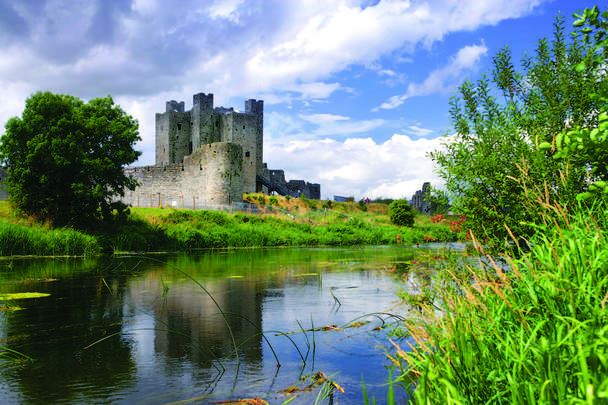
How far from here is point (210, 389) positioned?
3574 millimetres

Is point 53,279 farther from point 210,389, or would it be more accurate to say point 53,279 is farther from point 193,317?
point 210,389

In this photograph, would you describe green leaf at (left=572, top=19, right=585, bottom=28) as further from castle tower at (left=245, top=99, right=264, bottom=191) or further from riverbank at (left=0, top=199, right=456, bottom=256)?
castle tower at (left=245, top=99, right=264, bottom=191)

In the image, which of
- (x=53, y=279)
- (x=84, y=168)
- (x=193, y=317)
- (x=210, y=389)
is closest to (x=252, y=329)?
(x=193, y=317)

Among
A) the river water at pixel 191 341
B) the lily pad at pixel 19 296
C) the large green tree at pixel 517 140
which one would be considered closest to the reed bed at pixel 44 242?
the river water at pixel 191 341

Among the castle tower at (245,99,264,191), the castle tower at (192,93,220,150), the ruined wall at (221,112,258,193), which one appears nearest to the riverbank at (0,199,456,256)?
the ruined wall at (221,112,258,193)

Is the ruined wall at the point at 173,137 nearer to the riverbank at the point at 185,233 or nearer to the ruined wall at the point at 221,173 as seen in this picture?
the ruined wall at the point at 221,173

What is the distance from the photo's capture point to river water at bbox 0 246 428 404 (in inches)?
141

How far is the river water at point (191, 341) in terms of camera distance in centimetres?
359

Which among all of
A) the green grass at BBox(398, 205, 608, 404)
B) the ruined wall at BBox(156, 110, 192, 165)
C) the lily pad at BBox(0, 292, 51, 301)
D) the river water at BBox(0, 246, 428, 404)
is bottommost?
the river water at BBox(0, 246, 428, 404)

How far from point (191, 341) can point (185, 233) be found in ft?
57.5

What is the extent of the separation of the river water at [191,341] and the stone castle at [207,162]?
28514mm

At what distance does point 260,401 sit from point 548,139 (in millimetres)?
4584

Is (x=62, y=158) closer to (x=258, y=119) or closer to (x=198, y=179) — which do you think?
(x=198, y=179)

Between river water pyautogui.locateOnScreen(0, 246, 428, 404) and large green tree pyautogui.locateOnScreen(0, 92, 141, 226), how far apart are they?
34.2ft
